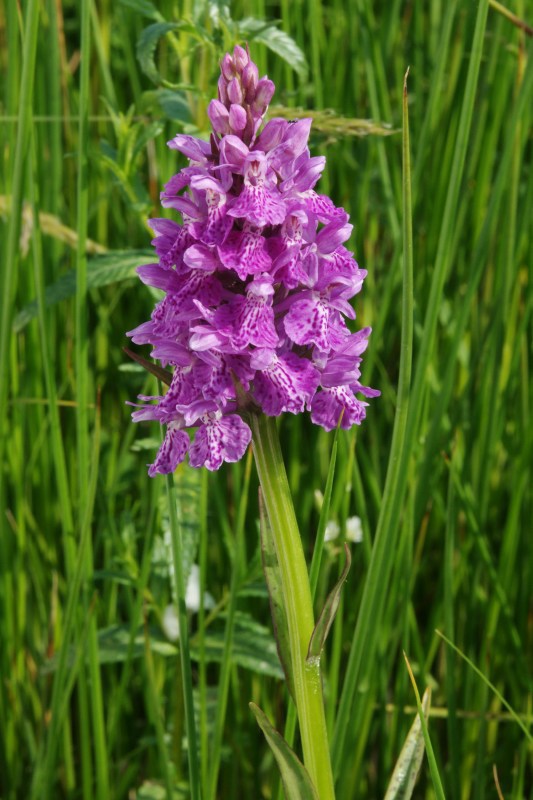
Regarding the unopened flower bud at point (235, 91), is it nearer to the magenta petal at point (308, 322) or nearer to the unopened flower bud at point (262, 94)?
the unopened flower bud at point (262, 94)

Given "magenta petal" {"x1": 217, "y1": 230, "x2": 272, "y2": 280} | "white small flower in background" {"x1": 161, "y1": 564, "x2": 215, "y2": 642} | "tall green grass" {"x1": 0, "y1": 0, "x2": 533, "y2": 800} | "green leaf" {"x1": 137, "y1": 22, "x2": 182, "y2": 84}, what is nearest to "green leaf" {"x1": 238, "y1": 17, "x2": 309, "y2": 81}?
"tall green grass" {"x1": 0, "y1": 0, "x2": 533, "y2": 800}

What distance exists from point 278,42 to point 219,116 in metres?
0.81

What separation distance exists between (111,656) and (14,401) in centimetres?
60

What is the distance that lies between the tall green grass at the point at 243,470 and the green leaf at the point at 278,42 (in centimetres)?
1

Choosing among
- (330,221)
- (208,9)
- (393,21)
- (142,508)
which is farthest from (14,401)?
(393,21)

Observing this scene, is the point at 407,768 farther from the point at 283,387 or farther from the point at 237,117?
the point at 237,117

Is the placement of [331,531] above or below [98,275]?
below

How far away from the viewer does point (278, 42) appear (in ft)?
6.15

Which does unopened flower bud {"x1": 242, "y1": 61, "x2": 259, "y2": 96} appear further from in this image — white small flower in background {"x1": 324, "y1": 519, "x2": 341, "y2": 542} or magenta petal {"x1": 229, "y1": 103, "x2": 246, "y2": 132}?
white small flower in background {"x1": 324, "y1": 519, "x2": 341, "y2": 542}

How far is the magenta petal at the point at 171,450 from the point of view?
1233 millimetres

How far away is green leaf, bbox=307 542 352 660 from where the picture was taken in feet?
3.67

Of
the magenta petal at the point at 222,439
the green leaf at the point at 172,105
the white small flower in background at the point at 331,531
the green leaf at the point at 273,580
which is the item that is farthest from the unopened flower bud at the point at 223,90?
the white small flower in background at the point at 331,531

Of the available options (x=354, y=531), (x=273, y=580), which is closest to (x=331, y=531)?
(x=354, y=531)

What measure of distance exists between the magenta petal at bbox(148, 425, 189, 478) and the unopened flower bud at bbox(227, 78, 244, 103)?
0.42 meters
